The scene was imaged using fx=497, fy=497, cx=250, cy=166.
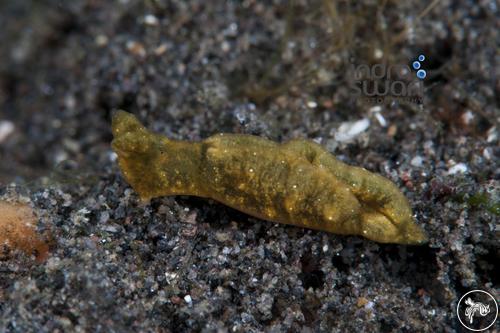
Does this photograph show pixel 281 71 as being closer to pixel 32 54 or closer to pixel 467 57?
pixel 467 57

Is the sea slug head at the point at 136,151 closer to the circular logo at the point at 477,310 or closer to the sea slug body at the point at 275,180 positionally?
the sea slug body at the point at 275,180

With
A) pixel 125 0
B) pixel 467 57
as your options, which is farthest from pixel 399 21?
pixel 125 0

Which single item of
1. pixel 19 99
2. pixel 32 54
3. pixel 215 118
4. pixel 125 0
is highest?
pixel 125 0

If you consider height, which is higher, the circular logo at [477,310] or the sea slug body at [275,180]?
the sea slug body at [275,180]

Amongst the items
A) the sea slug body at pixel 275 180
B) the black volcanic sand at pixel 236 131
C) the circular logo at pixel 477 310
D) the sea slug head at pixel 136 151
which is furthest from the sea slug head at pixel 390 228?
the sea slug head at pixel 136 151

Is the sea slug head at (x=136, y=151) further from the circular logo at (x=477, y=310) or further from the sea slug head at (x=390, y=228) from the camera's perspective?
the circular logo at (x=477, y=310)

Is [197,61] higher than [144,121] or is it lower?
higher
